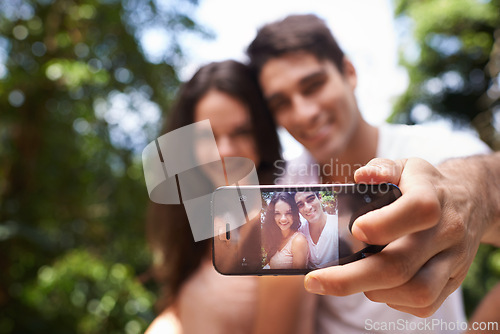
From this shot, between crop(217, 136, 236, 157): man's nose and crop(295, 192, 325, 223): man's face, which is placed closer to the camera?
crop(295, 192, 325, 223): man's face

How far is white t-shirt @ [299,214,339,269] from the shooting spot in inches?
11.2

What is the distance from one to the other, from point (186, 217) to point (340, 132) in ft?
1.04

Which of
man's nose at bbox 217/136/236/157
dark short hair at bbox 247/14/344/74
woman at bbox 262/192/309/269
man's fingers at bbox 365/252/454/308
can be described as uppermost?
dark short hair at bbox 247/14/344/74

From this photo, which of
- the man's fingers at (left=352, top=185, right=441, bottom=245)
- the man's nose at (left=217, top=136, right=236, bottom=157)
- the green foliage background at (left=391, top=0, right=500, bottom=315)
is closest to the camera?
the man's fingers at (left=352, top=185, right=441, bottom=245)

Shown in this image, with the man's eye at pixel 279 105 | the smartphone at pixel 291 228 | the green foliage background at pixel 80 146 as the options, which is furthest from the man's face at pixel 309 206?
the green foliage background at pixel 80 146

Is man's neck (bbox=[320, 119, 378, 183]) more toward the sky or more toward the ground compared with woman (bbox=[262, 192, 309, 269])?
more toward the ground

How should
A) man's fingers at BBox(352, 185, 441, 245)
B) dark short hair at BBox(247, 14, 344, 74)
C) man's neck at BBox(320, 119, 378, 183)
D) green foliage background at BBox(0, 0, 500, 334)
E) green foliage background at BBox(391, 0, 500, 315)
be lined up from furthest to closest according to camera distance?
green foliage background at BBox(391, 0, 500, 315) → green foliage background at BBox(0, 0, 500, 334) → dark short hair at BBox(247, 14, 344, 74) → man's neck at BBox(320, 119, 378, 183) → man's fingers at BBox(352, 185, 441, 245)

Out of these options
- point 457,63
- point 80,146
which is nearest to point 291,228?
point 80,146

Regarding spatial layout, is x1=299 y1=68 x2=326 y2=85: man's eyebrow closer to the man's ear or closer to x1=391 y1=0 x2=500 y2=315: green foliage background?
the man's ear

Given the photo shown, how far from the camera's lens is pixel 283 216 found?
0.29m

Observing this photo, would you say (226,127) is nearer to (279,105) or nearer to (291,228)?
(279,105)

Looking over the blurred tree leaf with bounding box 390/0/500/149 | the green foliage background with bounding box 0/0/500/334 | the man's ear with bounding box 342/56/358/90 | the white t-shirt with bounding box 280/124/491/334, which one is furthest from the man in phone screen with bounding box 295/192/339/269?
the blurred tree leaf with bounding box 390/0/500/149

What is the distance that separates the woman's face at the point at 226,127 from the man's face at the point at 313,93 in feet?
0.20

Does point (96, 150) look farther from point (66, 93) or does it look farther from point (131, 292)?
point (131, 292)
